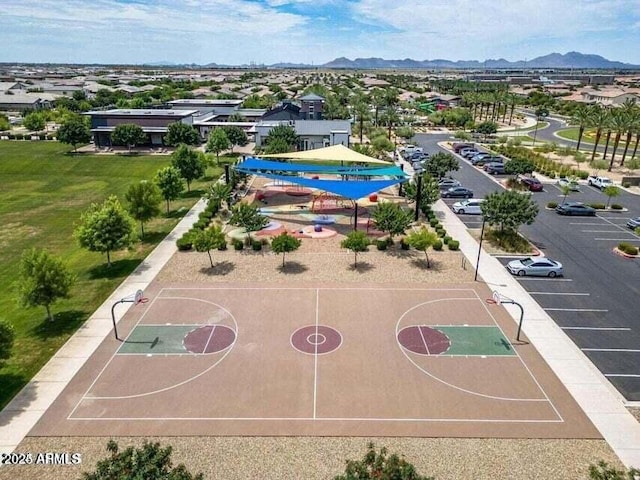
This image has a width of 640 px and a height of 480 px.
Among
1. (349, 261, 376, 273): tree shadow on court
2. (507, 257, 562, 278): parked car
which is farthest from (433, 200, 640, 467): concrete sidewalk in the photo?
(349, 261, 376, 273): tree shadow on court

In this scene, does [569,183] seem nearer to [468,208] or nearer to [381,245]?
[468,208]

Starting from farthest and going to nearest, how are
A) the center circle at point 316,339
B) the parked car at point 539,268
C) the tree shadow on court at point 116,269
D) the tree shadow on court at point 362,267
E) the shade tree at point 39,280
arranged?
the tree shadow on court at point 362,267 < the tree shadow on court at point 116,269 < the parked car at point 539,268 < the shade tree at point 39,280 < the center circle at point 316,339

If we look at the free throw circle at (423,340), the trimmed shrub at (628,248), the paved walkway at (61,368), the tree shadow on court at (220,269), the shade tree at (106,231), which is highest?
the shade tree at (106,231)

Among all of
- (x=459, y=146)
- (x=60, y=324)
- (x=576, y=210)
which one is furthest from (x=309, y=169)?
(x=459, y=146)

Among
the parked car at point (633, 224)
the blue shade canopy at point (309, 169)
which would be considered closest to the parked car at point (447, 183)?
the blue shade canopy at point (309, 169)

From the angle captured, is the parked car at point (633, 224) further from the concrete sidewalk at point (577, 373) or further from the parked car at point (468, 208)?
the concrete sidewalk at point (577, 373)

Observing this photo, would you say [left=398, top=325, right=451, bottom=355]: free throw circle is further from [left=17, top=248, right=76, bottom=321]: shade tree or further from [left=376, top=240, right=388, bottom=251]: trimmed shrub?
[left=17, top=248, right=76, bottom=321]: shade tree
